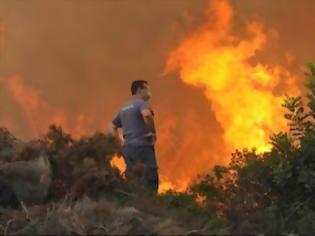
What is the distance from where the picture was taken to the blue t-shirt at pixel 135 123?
950cm

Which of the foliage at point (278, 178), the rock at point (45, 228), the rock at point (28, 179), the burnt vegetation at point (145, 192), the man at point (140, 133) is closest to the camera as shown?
the rock at point (45, 228)

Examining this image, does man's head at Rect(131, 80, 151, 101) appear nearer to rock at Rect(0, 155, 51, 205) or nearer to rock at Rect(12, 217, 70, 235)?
rock at Rect(0, 155, 51, 205)

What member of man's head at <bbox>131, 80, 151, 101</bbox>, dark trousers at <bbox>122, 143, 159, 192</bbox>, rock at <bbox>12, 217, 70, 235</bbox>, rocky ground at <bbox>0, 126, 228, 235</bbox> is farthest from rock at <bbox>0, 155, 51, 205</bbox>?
man's head at <bbox>131, 80, 151, 101</bbox>

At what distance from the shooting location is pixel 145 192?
614 cm

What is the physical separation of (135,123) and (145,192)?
343 cm

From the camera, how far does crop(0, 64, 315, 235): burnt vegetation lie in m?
4.96

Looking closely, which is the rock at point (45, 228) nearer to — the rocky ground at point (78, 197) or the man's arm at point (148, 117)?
the rocky ground at point (78, 197)

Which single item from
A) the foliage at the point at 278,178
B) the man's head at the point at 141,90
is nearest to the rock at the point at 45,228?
the foliage at the point at 278,178

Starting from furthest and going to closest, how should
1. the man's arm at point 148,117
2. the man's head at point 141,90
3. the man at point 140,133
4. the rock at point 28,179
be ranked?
the man's head at point 141,90 → the man at point 140,133 → the man's arm at point 148,117 → the rock at point 28,179

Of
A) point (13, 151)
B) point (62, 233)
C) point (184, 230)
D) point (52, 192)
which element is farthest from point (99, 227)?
point (13, 151)

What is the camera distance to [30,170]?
5.86m

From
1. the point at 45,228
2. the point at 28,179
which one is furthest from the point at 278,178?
the point at 45,228

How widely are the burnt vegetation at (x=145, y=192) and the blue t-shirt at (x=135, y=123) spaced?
2.15 meters

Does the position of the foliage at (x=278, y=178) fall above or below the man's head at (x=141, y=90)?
below
